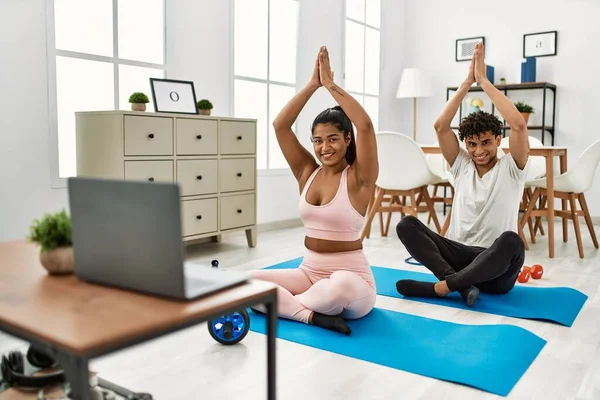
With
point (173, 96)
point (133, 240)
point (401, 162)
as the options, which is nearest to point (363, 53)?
point (401, 162)

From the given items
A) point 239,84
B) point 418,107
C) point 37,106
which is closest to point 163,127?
point 37,106

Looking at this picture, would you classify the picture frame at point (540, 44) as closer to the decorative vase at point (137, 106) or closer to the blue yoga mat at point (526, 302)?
the blue yoga mat at point (526, 302)

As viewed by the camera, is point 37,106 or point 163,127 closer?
point 37,106

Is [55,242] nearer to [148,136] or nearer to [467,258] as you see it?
[467,258]

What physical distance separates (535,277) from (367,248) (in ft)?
3.98

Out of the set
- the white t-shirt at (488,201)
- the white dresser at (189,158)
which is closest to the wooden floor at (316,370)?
the white t-shirt at (488,201)

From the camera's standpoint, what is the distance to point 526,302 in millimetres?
2664

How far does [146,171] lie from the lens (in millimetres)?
3324

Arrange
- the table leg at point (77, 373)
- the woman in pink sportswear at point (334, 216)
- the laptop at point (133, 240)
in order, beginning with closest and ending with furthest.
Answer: the table leg at point (77, 373) < the laptop at point (133, 240) < the woman in pink sportswear at point (334, 216)

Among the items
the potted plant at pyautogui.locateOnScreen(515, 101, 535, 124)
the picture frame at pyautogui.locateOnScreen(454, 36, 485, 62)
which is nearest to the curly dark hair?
the potted plant at pyautogui.locateOnScreen(515, 101, 535, 124)

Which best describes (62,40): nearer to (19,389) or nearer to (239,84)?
(239,84)

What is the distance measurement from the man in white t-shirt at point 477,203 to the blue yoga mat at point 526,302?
5 centimetres

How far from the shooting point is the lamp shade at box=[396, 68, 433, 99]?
6.41 m

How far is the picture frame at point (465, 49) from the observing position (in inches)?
251
